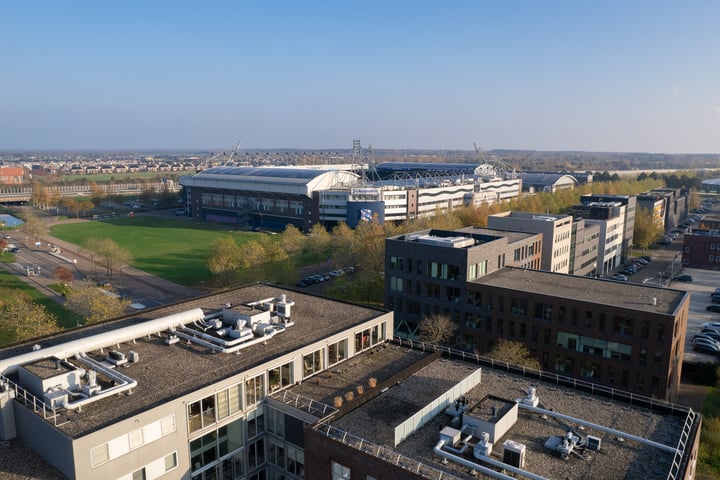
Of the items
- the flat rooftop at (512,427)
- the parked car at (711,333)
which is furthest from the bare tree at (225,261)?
the parked car at (711,333)

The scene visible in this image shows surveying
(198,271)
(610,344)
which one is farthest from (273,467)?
(198,271)

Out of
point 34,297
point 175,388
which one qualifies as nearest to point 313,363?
point 175,388

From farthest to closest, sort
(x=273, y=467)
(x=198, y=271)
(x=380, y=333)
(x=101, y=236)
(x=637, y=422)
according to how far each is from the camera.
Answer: (x=101, y=236) < (x=198, y=271) < (x=380, y=333) < (x=273, y=467) < (x=637, y=422)

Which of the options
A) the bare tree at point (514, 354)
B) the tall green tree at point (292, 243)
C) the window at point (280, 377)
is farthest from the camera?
the tall green tree at point (292, 243)

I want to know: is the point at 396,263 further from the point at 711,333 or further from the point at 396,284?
the point at 711,333

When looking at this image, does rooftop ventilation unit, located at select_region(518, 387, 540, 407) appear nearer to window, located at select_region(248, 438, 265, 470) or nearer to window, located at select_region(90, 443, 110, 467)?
window, located at select_region(248, 438, 265, 470)

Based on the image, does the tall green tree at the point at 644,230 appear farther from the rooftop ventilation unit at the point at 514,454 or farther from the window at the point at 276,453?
the window at the point at 276,453

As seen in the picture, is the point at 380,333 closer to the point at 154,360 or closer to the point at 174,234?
the point at 154,360
